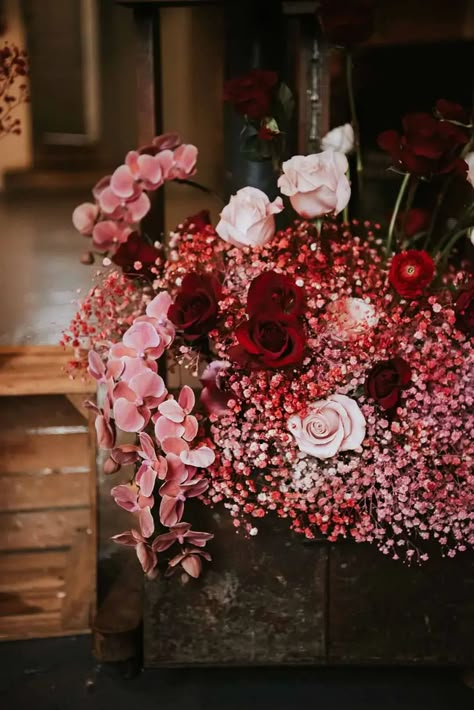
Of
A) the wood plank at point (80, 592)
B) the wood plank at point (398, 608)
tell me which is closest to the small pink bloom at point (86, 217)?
the wood plank at point (80, 592)

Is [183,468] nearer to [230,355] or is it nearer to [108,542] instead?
[230,355]

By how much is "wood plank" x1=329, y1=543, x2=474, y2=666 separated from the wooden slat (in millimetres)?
573

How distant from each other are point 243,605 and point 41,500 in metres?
0.63

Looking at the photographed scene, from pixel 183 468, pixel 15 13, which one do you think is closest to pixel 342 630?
pixel 183 468

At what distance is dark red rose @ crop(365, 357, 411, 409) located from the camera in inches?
41.4

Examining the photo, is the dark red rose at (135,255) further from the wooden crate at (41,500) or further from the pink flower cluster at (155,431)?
the wooden crate at (41,500)

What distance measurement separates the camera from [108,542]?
5.11 feet

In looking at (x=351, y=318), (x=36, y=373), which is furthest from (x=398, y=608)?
(x=36, y=373)

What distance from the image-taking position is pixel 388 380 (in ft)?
3.46

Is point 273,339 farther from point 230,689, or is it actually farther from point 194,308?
point 230,689

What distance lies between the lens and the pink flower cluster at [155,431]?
108cm

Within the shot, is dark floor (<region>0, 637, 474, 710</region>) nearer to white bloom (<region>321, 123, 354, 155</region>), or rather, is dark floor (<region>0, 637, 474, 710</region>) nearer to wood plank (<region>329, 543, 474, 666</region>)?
wood plank (<region>329, 543, 474, 666</region>)

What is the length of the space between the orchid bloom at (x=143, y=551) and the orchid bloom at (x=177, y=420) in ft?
0.50

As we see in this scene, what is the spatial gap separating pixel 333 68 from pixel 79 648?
1.18 m
